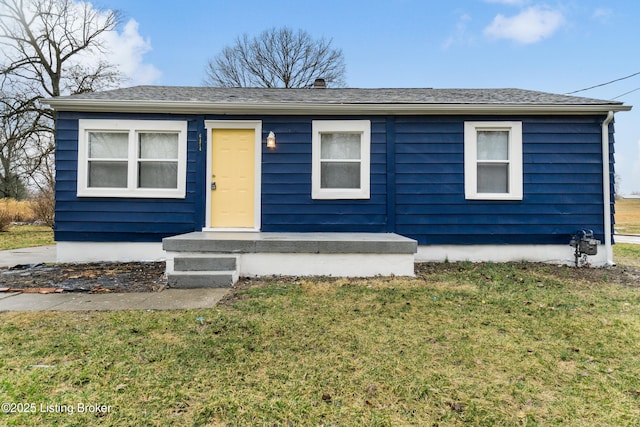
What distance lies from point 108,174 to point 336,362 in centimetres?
574

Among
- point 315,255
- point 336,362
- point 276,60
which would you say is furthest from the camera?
point 276,60

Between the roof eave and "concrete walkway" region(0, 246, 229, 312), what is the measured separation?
11.0ft

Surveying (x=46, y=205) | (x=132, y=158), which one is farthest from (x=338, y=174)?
(x=46, y=205)

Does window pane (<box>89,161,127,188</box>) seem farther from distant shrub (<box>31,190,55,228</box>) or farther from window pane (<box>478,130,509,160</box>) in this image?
distant shrub (<box>31,190,55,228</box>)

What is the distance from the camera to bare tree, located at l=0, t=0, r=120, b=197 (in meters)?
13.1

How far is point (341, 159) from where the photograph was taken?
6125 mm

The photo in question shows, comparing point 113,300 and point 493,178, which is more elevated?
point 493,178

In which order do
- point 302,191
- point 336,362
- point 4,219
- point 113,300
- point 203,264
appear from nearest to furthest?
point 336,362 → point 113,300 → point 203,264 → point 302,191 → point 4,219

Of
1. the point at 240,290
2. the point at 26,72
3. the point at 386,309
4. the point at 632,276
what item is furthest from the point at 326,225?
the point at 26,72

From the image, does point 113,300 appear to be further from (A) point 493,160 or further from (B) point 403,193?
(A) point 493,160

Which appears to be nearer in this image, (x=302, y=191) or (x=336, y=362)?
(x=336, y=362)

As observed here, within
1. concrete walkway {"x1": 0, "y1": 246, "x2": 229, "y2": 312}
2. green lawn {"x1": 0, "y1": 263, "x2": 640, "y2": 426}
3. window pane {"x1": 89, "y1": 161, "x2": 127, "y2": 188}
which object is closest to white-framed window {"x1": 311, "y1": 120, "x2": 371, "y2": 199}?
green lawn {"x1": 0, "y1": 263, "x2": 640, "y2": 426}

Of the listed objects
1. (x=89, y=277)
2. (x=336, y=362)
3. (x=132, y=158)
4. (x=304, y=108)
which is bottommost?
(x=336, y=362)

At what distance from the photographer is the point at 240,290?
397cm
